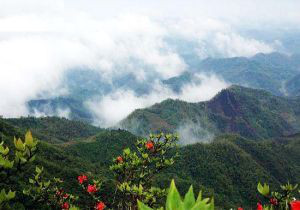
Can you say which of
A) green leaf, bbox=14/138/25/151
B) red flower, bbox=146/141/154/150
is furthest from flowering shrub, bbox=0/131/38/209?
red flower, bbox=146/141/154/150

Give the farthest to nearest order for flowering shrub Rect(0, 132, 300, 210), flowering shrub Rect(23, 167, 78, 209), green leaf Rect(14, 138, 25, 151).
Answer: flowering shrub Rect(23, 167, 78, 209) < flowering shrub Rect(0, 132, 300, 210) < green leaf Rect(14, 138, 25, 151)

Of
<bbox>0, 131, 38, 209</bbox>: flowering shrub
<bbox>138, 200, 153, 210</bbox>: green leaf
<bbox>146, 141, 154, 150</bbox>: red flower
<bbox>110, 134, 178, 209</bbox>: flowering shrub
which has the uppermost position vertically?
<bbox>146, 141, 154, 150</bbox>: red flower

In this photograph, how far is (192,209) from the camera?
3.20 metres

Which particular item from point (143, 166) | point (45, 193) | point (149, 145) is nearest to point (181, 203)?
point (45, 193)

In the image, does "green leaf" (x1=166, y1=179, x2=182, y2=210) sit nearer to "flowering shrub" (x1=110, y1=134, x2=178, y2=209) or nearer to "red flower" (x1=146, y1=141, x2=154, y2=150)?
"flowering shrub" (x1=110, y1=134, x2=178, y2=209)

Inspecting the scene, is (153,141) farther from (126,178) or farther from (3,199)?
(3,199)

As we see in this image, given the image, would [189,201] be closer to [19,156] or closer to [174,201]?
[174,201]

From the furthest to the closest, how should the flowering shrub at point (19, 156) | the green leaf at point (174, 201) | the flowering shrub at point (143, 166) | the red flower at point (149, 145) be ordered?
1. the red flower at point (149, 145)
2. the flowering shrub at point (143, 166)
3. the flowering shrub at point (19, 156)
4. the green leaf at point (174, 201)

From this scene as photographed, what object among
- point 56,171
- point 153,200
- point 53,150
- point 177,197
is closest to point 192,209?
point 177,197

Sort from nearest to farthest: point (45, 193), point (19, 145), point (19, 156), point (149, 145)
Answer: point (19, 145)
point (19, 156)
point (45, 193)
point (149, 145)

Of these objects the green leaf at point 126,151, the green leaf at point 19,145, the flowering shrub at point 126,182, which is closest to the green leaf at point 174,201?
the flowering shrub at point 126,182

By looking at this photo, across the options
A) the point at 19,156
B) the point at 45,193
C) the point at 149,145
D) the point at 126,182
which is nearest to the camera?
the point at 19,156

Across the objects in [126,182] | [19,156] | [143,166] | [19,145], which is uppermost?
[143,166]

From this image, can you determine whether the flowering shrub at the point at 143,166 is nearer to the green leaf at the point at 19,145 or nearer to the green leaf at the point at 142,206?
the green leaf at the point at 19,145
